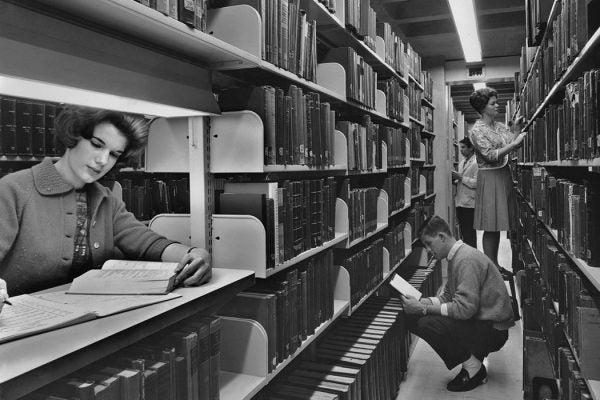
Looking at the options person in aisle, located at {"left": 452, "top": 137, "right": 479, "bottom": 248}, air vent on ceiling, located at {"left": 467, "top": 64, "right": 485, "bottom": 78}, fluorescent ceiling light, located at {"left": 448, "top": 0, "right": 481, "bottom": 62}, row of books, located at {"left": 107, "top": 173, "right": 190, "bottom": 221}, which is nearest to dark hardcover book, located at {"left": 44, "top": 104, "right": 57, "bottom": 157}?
row of books, located at {"left": 107, "top": 173, "right": 190, "bottom": 221}

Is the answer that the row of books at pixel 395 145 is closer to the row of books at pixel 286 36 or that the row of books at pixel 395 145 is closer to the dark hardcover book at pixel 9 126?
the row of books at pixel 286 36

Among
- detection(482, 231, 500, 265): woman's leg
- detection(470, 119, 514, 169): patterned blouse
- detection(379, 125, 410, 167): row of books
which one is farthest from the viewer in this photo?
detection(482, 231, 500, 265): woman's leg

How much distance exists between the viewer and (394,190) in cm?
370

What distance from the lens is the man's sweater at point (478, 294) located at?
9.55 ft

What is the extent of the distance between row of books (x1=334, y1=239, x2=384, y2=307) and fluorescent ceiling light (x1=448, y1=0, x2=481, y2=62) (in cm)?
198

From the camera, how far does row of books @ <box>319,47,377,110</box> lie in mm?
2543

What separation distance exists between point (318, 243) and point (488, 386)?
1756 millimetres

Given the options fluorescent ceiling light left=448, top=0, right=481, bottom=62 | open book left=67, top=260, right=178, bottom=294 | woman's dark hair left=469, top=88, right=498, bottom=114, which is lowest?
open book left=67, top=260, right=178, bottom=294

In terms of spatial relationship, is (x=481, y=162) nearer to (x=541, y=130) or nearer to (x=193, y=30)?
(x=541, y=130)

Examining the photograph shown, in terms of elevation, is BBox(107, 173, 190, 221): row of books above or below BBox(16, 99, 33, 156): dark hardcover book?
below

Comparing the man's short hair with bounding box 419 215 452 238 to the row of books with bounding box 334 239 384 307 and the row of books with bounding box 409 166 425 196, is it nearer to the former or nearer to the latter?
the row of books with bounding box 334 239 384 307

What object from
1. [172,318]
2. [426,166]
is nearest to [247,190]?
[172,318]

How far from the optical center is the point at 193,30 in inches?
49.4

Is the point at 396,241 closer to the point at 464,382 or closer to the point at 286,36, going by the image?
the point at 464,382
